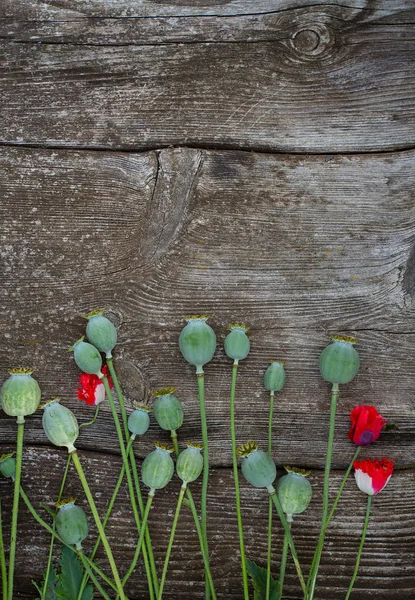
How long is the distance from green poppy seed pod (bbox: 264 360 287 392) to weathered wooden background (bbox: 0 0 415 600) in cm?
6

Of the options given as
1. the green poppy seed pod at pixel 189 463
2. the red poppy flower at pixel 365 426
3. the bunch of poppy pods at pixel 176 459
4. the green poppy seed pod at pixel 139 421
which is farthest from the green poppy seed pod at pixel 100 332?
the red poppy flower at pixel 365 426

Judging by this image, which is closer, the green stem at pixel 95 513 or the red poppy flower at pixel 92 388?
the green stem at pixel 95 513

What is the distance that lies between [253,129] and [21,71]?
464 mm

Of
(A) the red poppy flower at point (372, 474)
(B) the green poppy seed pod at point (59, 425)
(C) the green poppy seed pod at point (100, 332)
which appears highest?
(C) the green poppy seed pod at point (100, 332)

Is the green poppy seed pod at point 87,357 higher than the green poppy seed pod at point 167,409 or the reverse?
higher

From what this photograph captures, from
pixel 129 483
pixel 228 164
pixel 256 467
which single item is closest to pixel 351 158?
pixel 228 164

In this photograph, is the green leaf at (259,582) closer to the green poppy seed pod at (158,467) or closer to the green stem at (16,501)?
the green poppy seed pod at (158,467)

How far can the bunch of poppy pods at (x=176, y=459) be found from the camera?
1.11 m

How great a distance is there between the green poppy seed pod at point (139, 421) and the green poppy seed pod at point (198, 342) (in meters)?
0.13

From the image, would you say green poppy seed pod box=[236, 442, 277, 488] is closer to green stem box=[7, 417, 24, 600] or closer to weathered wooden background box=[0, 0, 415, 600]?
weathered wooden background box=[0, 0, 415, 600]

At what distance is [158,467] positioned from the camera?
3.68ft

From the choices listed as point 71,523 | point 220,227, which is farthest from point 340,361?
point 71,523

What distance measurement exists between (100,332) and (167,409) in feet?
0.61

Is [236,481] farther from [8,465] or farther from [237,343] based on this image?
[8,465]
